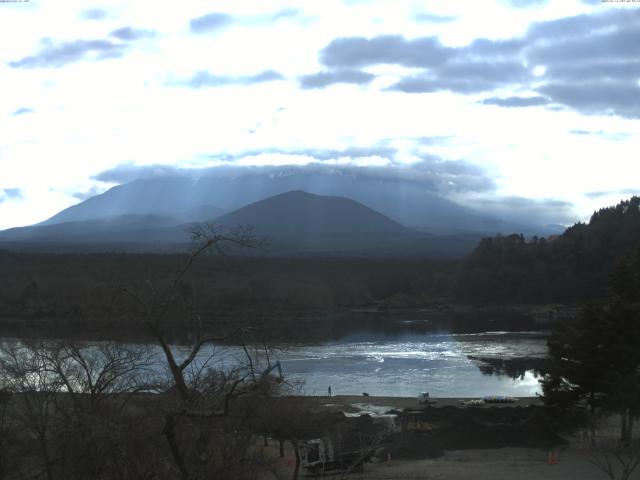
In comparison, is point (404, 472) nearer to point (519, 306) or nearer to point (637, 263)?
point (637, 263)

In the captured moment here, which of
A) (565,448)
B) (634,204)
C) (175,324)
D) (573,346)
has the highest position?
(634,204)

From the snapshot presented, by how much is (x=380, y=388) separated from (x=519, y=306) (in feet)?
158

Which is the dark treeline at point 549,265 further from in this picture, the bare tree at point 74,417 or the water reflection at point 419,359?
the bare tree at point 74,417

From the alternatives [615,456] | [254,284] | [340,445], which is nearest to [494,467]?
[615,456]

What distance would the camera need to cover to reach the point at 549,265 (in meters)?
85.7

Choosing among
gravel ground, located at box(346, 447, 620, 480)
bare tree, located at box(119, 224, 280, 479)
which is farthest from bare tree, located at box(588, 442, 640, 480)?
bare tree, located at box(119, 224, 280, 479)

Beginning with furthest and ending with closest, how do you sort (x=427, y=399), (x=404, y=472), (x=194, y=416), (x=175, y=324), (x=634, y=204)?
(x=634, y=204) → (x=427, y=399) → (x=404, y=472) → (x=175, y=324) → (x=194, y=416)

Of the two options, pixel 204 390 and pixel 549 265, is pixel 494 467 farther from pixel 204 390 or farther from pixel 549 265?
pixel 549 265

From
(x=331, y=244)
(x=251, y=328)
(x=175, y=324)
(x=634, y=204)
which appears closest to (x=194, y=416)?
(x=251, y=328)

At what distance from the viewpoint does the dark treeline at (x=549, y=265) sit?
257 feet

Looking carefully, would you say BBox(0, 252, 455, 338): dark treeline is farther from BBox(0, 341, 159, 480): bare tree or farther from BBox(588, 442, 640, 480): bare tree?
BBox(0, 341, 159, 480): bare tree

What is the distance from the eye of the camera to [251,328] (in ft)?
20.8

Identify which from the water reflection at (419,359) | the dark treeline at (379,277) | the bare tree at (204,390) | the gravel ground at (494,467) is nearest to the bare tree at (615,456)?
the gravel ground at (494,467)

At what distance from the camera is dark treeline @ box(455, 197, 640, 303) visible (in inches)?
3088
